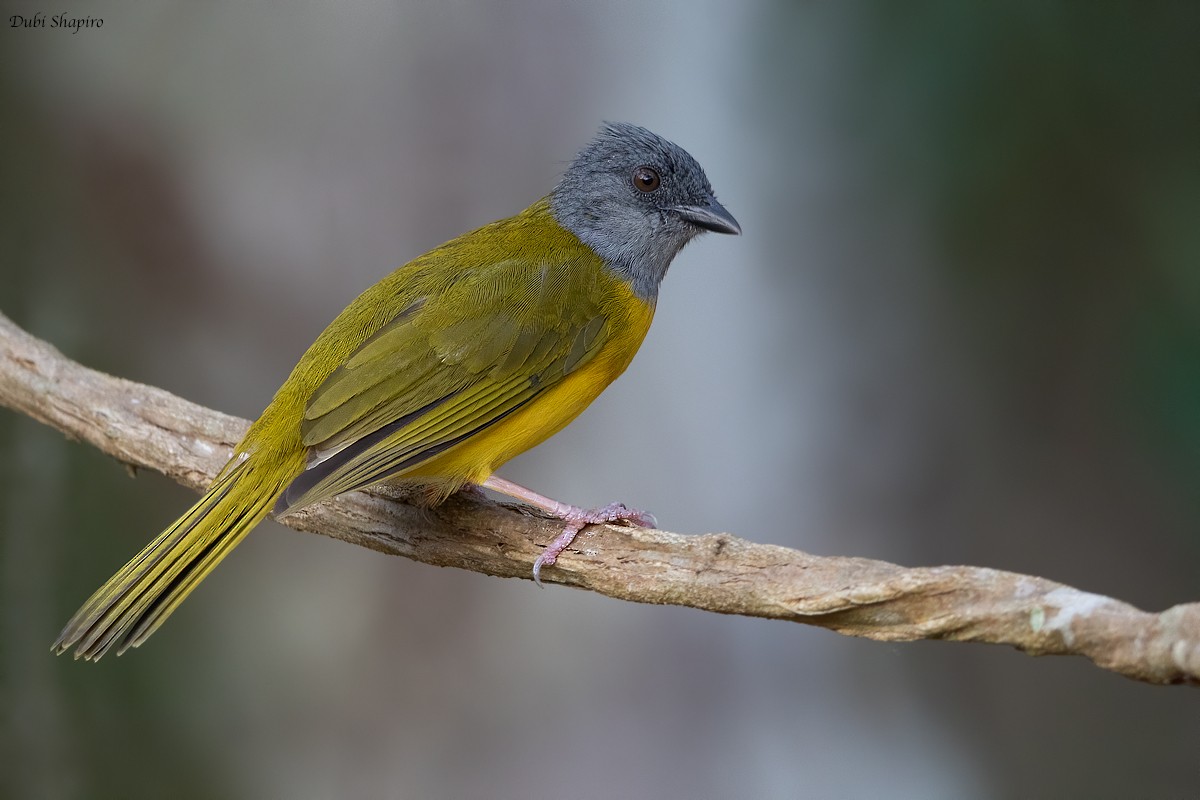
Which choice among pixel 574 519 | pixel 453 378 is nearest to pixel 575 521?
pixel 574 519

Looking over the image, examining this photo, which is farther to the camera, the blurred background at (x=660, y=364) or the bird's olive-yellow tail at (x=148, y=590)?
the blurred background at (x=660, y=364)

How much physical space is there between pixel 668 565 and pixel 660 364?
2.16 m

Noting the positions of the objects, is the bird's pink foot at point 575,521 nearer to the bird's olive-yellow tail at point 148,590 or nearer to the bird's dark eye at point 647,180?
the bird's olive-yellow tail at point 148,590

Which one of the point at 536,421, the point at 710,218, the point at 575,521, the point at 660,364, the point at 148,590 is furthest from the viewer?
the point at 660,364

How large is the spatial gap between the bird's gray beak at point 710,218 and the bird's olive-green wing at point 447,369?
0.50 m

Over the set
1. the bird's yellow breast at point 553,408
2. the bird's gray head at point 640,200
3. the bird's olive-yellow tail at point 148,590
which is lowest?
the bird's olive-yellow tail at point 148,590

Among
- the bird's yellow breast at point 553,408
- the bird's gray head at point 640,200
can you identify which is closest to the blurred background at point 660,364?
the bird's gray head at point 640,200

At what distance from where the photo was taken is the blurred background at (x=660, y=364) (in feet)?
14.3

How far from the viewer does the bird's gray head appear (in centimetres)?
359

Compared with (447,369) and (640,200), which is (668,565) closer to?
(447,369)

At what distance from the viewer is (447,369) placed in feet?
9.79

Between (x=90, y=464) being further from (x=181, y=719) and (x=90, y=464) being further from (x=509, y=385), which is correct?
(x=509, y=385)

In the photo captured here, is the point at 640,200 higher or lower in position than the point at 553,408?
higher
